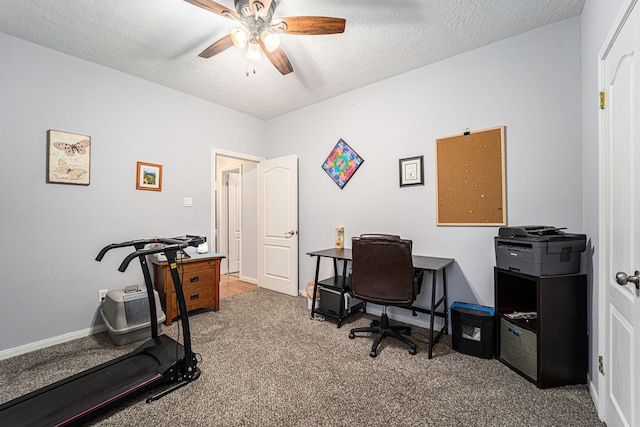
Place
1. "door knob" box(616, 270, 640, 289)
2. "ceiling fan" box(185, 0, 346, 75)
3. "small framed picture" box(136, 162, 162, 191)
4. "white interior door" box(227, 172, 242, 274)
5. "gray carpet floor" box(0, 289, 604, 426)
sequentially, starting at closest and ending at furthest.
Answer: "door knob" box(616, 270, 640, 289) → "gray carpet floor" box(0, 289, 604, 426) → "ceiling fan" box(185, 0, 346, 75) → "small framed picture" box(136, 162, 162, 191) → "white interior door" box(227, 172, 242, 274)

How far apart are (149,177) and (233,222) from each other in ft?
7.60

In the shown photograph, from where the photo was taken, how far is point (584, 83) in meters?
2.03

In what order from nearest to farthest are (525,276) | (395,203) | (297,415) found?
(297,415)
(525,276)
(395,203)

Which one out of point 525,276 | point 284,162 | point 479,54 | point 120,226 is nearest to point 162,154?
point 120,226

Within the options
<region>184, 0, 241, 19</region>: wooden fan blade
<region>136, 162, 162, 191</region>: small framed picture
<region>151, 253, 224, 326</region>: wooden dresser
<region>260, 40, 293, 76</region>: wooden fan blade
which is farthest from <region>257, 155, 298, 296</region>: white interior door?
<region>184, 0, 241, 19</region>: wooden fan blade

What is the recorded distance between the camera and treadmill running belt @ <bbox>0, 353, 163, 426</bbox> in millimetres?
1458

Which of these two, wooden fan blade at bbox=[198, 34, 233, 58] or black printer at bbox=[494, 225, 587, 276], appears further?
wooden fan blade at bbox=[198, 34, 233, 58]

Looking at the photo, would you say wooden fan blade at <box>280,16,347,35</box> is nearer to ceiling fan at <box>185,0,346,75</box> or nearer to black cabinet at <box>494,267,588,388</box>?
ceiling fan at <box>185,0,346,75</box>

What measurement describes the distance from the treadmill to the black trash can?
2.15 metres

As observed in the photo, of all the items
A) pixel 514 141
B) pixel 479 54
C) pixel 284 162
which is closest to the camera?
pixel 514 141

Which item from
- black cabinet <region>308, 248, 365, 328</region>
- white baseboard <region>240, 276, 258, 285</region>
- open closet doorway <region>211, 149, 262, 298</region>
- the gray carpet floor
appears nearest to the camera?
the gray carpet floor

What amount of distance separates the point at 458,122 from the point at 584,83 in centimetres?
91

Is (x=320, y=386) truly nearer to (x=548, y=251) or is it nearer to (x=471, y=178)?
(x=548, y=251)

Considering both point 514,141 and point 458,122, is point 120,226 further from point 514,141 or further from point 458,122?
point 514,141
